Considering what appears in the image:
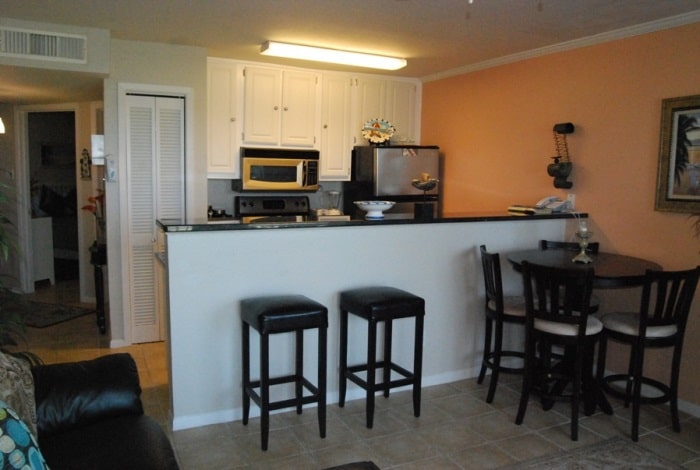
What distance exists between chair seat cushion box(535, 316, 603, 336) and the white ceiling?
1774 millimetres

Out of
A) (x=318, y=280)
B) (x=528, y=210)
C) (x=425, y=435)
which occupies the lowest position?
(x=425, y=435)

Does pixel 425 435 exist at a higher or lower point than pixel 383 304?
lower

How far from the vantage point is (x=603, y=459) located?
9.28 ft

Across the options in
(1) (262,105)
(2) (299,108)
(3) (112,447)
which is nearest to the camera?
(3) (112,447)

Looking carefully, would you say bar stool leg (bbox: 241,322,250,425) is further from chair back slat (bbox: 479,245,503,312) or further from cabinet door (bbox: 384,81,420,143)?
cabinet door (bbox: 384,81,420,143)

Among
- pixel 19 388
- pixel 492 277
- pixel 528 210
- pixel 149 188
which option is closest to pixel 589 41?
pixel 528 210

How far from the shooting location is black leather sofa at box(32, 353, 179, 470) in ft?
6.07

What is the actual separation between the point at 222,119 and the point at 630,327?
11.6ft

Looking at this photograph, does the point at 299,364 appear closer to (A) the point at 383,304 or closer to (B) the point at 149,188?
(A) the point at 383,304

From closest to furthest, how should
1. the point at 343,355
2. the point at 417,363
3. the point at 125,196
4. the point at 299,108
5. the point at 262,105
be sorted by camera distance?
1. the point at 417,363
2. the point at 343,355
3. the point at 125,196
4. the point at 262,105
5. the point at 299,108

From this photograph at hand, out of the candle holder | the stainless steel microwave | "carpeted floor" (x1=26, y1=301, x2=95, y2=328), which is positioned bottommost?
"carpeted floor" (x1=26, y1=301, x2=95, y2=328)

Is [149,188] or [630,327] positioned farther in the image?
[149,188]


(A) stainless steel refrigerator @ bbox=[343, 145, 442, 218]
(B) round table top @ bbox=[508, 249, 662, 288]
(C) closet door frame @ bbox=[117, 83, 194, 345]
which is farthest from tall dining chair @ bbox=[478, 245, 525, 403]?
(C) closet door frame @ bbox=[117, 83, 194, 345]

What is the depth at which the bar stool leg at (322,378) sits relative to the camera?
9.55ft
